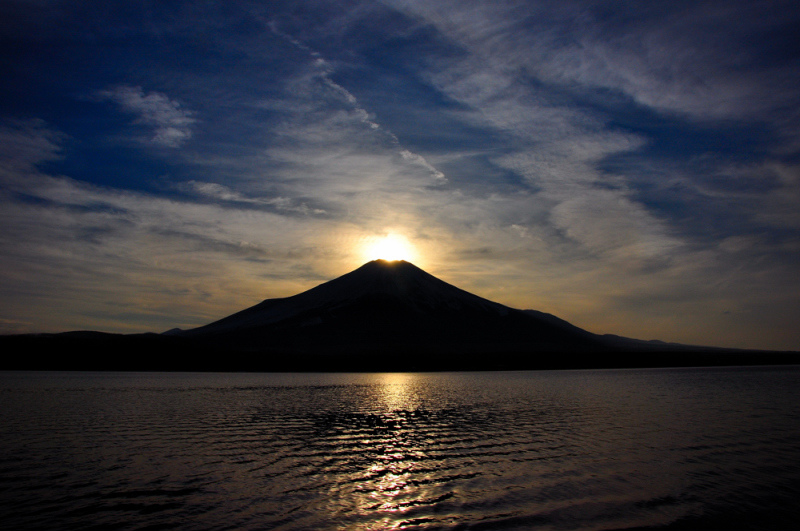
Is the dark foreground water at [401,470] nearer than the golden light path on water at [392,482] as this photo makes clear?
Yes

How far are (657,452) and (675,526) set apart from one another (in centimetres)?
1447

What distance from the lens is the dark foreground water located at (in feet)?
64.0

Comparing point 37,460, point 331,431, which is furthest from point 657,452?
point 37,460

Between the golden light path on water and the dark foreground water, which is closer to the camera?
the dark foreground water

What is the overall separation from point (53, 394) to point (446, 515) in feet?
249

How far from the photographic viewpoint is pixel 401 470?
27234 millimetres

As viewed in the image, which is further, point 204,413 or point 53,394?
point 53,394

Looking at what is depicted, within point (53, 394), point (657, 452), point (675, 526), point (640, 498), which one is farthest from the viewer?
point (53, 394)

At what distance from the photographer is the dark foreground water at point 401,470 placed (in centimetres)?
1952

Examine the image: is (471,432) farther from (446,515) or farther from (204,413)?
(204,413)

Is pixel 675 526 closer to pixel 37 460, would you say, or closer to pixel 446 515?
pixel 446 515

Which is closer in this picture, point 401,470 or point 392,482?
point 392,482

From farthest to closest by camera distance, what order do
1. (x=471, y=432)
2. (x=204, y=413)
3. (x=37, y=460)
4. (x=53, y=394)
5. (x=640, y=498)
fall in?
(x=53, y=394), (x=204, y=413), (x=471, y=432), (x=37, y=460), (x=640, y=498)

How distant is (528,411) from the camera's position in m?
Answer: 54.5
